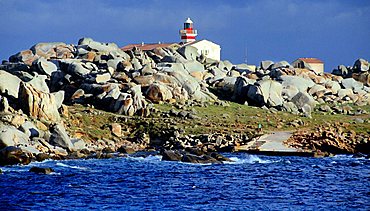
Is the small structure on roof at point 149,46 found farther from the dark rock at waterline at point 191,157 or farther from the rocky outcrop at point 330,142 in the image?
the dark rock at waterline at point 191,157

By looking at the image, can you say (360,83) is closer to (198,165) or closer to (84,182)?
(198,165)

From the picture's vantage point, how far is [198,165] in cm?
4472

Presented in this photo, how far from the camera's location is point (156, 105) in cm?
6288

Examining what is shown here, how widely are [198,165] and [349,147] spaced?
13.7 m

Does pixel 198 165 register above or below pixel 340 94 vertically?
below

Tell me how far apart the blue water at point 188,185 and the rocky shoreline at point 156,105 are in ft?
11.2

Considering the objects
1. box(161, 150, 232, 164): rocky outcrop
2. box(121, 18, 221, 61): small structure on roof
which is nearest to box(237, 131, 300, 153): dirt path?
box(161, 150, 232, 164): rocky outcrop

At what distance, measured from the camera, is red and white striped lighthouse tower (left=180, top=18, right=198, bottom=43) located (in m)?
102

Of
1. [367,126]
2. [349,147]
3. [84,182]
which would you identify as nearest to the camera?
[84,182]

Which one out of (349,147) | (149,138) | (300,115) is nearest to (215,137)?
(149,138)

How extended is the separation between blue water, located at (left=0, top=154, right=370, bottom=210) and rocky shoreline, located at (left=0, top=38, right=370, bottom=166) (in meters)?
3.42

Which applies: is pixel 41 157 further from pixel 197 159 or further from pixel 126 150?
pixel 197 159

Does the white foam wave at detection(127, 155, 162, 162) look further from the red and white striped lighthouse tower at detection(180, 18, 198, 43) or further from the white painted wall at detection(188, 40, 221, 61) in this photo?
the red and white striped lighthouse tower at detection(180, 18, 198, 43)

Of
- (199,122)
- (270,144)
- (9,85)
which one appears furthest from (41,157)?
(199,122)
